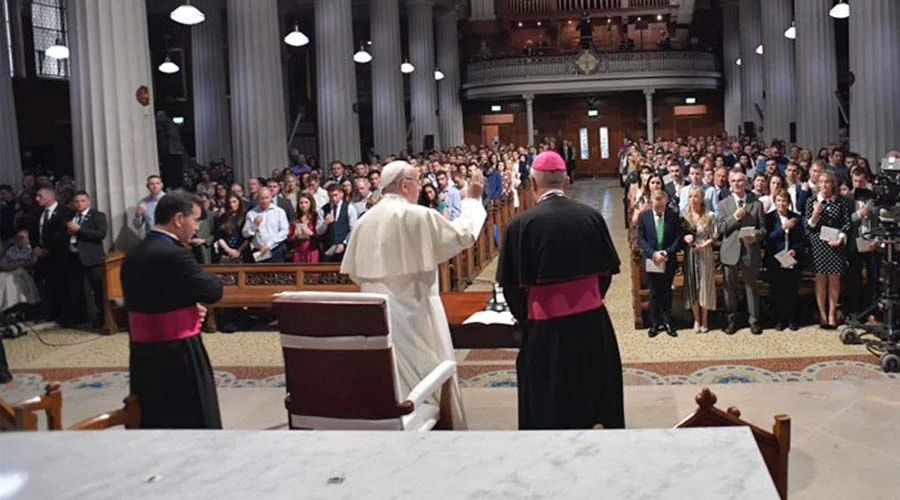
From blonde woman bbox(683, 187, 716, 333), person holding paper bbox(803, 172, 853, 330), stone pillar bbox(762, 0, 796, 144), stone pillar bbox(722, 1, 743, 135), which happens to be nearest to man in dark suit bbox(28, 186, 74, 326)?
blonde woman bbox(683, 187, 716, 333)

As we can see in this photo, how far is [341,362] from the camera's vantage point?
4547 millimetres

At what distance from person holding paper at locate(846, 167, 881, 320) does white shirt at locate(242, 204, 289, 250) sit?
5.85 meters

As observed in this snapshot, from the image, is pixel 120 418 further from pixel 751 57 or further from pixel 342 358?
pixel 751 57

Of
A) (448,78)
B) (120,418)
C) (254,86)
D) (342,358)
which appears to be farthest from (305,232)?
(448,78)

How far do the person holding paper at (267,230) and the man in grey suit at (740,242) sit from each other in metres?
4.66

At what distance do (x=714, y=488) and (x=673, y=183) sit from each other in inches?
474

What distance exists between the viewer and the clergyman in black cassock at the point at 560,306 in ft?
15.9

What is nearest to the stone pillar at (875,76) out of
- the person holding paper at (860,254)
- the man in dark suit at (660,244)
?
the person holding paper at (860,254)

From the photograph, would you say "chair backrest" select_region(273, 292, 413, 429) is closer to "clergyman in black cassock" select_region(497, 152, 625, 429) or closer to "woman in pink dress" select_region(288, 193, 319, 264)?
"clergyman in black cassock" select_region(497, 152, 625, 429)

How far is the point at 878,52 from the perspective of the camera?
45.6 ft

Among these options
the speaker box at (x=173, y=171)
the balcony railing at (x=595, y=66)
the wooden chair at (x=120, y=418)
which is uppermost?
the balcony railing at (x=595, y=66)

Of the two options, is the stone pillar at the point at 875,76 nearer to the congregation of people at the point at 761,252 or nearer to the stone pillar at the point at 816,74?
the stone pillar at the point at 816,74

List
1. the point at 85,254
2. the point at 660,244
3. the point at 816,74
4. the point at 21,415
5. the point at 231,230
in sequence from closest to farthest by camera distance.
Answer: the point at 21,415 → the point at 660,244 → the point at 85,254 → the point at 231,230 → the point at 816,74

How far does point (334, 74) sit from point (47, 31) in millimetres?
10775
